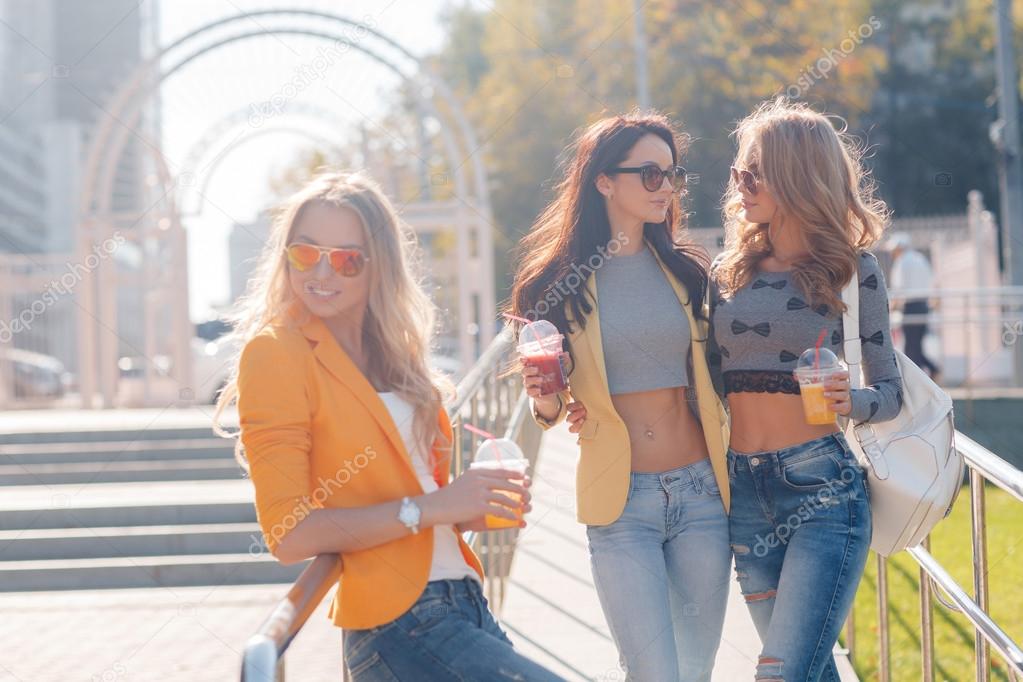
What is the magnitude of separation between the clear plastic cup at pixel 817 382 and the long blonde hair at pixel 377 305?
90cm

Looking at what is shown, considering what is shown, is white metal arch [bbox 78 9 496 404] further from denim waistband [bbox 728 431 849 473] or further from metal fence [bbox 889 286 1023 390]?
denim waistband [bbox 728 431 849 473]

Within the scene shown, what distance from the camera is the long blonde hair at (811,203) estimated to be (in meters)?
2.95

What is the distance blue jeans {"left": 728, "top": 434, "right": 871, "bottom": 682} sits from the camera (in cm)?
276

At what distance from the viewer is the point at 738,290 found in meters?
3.07

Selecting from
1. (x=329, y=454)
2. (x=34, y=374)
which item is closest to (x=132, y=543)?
(x=329, y=454)

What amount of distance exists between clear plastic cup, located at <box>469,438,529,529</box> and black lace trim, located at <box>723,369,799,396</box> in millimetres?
762

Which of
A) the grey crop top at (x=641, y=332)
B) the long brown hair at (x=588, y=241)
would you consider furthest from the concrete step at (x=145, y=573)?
the grey crop top at (x=641, y=332)

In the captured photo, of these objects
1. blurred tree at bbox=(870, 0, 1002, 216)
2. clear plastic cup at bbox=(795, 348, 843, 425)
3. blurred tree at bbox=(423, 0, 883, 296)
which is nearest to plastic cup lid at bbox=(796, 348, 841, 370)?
clear plastic cup at bbox=(795, 348, 843, 425)

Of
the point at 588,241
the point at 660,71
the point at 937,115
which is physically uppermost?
the point at 660,71

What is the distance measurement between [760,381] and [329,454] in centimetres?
125

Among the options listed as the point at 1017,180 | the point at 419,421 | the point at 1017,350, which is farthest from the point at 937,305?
the point at 419,421

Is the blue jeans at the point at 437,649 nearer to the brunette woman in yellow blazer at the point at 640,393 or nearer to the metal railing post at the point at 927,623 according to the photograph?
the brunette woman in yellow blazer at the point at 640,393

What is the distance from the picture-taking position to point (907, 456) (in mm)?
2912

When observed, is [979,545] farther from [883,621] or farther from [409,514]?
[409,514]
